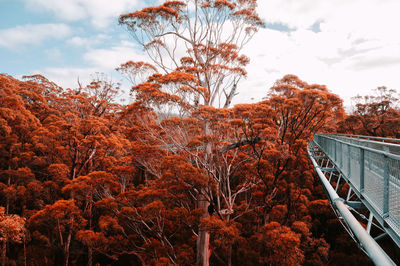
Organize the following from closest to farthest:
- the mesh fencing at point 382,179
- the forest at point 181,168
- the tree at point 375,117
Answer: the mesh fencing at point 382,179 → the forest at point 181,168 → the tree at point 375,117

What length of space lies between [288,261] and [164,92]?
26.6 ft

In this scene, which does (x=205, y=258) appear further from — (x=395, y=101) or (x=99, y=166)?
(x=395, y=101)

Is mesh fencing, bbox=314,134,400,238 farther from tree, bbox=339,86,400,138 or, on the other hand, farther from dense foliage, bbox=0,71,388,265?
tree, bbox=339,86,400,138

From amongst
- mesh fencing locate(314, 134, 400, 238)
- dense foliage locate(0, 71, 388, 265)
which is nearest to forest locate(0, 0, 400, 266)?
dense foliage locate(0, 71, 388, 265)

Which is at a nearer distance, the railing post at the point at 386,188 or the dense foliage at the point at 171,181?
the railing post at the point at 386,188

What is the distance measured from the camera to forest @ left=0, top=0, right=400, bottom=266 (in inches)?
371

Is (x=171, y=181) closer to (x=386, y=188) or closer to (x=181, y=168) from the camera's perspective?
(x=181, y=168)

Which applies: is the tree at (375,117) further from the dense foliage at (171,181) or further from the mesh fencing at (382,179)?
the mesh fencing at (382,179)

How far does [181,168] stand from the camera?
28.3 feet

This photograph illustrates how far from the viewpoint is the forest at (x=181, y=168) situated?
30.9 feet

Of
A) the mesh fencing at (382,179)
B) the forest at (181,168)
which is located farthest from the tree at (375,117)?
the mesh fencing at (382,179)

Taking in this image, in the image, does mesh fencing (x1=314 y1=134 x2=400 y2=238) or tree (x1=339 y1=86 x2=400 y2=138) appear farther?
tree (x1=339 y1=86 x2=400 y2=138)

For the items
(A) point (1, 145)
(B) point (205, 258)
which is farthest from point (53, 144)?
(B) point (205, 258)

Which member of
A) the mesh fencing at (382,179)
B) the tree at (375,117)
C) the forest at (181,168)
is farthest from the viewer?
the tree at (375,117)
